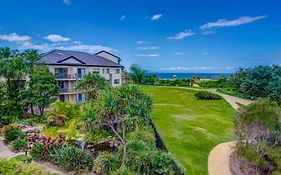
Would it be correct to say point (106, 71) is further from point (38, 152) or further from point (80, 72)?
point (38, 152)

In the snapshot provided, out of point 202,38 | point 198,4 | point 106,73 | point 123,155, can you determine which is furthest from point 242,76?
point 123,155

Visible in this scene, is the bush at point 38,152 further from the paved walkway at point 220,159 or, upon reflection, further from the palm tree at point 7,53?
the palm tree at point 7,53

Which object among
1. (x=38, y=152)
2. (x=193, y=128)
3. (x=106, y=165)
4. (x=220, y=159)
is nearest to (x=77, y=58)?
(x=193, y=128)

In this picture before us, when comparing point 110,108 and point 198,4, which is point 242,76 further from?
point 110,108

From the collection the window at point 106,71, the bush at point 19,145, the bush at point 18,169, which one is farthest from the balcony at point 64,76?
the bush at point 18,169

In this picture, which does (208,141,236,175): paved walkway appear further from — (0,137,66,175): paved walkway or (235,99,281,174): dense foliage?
(0,137,66,175): paved walkway
